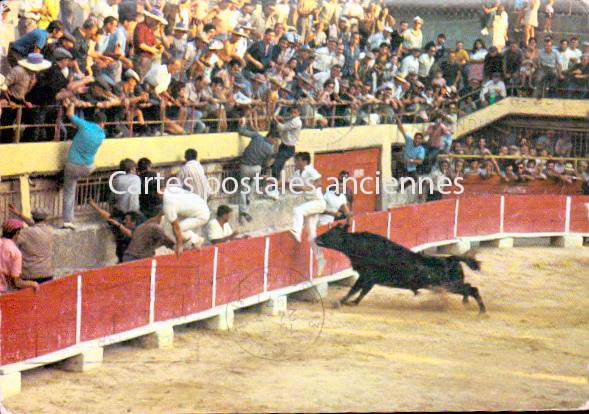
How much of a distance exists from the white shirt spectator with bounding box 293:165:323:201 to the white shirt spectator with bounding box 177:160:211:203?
0.69 metres

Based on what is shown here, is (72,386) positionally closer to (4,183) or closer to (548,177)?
(4,183)

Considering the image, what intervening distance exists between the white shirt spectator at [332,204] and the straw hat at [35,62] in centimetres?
234

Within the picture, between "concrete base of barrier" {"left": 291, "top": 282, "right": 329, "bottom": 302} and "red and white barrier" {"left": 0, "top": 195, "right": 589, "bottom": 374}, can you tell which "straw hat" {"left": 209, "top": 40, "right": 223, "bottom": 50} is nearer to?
"red and white barrier" {"left": 0, "top": 195, "right": 589, "bottom": 374}

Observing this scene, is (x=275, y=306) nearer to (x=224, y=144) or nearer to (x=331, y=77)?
(x=224, y=144)

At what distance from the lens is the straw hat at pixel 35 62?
9133mm

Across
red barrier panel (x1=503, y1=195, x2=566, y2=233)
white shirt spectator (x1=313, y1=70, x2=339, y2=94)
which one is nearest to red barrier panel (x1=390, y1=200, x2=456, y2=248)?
red barrier panel (x1=503, y1=195, x2=566, y2=233)

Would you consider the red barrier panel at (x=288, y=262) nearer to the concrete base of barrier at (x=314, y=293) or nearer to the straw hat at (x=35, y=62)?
the concrete base of barrier at (x=314, y=293)

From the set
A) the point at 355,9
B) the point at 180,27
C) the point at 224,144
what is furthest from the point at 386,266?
the point at 180,27

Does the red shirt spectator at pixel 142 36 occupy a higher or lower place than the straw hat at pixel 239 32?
lower

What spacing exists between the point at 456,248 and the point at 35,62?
3.87 metres

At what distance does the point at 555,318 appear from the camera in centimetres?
1043

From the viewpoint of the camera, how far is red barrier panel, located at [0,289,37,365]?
8.80 m

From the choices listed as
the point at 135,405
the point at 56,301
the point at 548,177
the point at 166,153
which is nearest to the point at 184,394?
the point at 135,405

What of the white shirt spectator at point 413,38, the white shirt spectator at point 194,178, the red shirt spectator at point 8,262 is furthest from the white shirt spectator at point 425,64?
the red shirt spectator at point 8,262
